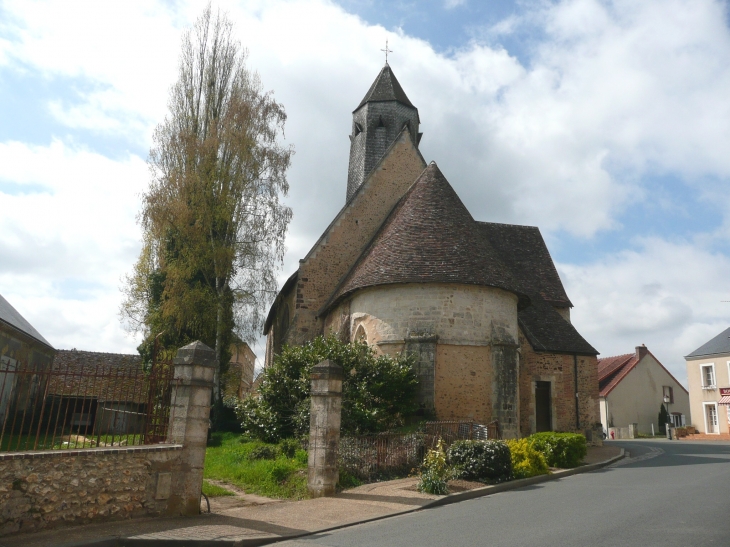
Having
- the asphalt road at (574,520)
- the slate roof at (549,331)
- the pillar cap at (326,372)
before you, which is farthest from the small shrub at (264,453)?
the slate roof at (549,331)

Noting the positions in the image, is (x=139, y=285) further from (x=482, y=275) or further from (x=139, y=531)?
(x=139, y=531)

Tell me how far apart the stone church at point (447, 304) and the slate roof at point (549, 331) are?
0.05m

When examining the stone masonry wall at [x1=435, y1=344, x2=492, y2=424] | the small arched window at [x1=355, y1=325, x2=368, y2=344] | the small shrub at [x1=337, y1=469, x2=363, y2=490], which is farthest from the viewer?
the small arched window at [x1=355, y1=325, x2=368, y2=344]

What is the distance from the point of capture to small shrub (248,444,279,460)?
42.3ft

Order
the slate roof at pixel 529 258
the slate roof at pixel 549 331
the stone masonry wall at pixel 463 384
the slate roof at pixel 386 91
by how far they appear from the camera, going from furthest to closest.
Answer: the slate roof at pixel 386 91, the slate roof at pixel 529 258, the slate roof at pixel 549 331, the stone masonry wall at pixel 463 384

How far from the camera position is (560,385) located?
20516 millimetres

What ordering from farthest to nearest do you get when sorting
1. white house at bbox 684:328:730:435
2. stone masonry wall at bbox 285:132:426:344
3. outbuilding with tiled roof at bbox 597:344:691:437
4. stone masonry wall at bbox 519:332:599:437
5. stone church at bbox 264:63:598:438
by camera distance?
outbuilding with tiled roof at bbox 597:344:691:437 < white house at bbox 684:328:730:435 < stone masonry wall at bbox 285:132:426:344 < stone masonry wall at bbox 519:332:599:437 < stone church at bbox 264:63:598:438

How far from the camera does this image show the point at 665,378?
39656mm

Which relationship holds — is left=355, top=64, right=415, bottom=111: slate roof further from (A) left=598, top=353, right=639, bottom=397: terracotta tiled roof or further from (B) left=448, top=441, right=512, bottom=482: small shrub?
(A) left=598, top=353, right=639, bottom=397: terracotta tiled roof

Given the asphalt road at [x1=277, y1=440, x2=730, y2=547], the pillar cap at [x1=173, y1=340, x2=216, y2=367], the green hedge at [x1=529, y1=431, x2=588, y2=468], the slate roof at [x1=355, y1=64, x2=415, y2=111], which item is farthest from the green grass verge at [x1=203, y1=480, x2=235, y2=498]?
the slate roof at [x1=355, y1=64, x2=415, y2=111]

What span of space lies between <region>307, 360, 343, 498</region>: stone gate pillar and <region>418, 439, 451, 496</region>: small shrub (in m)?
1.52

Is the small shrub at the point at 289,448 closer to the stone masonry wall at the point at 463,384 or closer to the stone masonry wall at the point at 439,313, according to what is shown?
the stone masonry wall at the point at 463,384

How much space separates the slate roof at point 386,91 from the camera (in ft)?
91.5

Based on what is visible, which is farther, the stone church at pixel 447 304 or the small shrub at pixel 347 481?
the stone church at pixel 447 304
